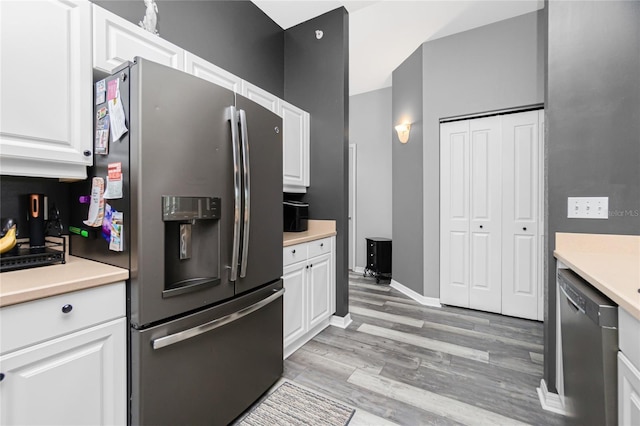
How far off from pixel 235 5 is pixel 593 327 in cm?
307

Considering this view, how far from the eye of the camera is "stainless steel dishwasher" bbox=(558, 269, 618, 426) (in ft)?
2.92

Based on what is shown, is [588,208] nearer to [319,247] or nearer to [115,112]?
[319,247]

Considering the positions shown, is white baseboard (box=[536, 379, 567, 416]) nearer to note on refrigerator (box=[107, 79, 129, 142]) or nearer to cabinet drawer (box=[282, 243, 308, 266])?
cabinet drawer (box=[282, 243, 308, 266])

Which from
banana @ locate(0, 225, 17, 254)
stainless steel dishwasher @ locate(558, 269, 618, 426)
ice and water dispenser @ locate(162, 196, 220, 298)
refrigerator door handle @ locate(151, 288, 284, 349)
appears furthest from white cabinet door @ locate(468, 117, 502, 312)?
banana @ locate(0, 225, 17, 254)

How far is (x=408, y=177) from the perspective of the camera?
362 cm

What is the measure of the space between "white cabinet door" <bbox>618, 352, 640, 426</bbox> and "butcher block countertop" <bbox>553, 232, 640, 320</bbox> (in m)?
0.17

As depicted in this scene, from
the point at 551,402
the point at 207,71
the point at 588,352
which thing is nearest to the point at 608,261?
the point at 588,352

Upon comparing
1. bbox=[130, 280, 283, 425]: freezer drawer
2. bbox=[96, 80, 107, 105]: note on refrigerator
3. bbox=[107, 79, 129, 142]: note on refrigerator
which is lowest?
bbox=[130, 280, 283, 425]: freezer drawer

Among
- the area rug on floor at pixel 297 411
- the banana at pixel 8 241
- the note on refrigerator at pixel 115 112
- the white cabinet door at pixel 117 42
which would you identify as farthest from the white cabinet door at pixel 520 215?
the banana at pixel 8 241

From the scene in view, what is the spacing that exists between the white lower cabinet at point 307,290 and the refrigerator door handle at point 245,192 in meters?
0.63

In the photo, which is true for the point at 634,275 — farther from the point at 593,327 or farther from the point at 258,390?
the point at 258,390

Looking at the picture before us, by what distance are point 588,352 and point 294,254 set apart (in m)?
1.64

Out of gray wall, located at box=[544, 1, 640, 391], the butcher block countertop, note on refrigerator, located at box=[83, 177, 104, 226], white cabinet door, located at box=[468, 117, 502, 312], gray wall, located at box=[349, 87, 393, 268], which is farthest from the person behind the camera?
gray wall, located at box=[349, 87, 393, 268]

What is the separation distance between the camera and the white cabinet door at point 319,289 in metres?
2.37
